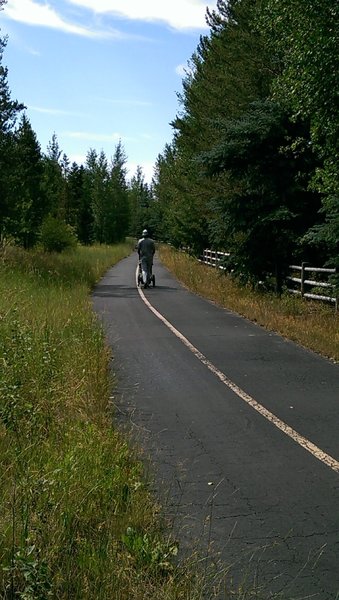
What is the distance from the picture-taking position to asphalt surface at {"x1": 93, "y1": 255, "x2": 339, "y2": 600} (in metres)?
4.05

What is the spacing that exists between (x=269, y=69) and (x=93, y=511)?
2013 centimetres

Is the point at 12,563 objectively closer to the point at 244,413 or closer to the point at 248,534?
the point at 248,534

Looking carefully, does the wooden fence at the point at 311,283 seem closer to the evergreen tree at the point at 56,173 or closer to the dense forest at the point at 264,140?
the dense forest at the point at 264,140

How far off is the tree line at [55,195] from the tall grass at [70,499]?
10716mm

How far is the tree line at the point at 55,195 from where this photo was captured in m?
28.4

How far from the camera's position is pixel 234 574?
3.76 meters

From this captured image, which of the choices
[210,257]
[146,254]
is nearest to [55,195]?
[210,257]

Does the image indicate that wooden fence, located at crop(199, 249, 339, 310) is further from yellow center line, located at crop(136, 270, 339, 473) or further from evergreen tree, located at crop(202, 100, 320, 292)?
yellow center line, located at crop(136, 270, 339, 473)

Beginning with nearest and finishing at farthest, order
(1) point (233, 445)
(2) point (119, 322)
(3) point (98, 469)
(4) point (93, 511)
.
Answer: (4) point (93, 511)
(3) point (98, 469)
(1) point (233, 445)
(2) point (119, 322)

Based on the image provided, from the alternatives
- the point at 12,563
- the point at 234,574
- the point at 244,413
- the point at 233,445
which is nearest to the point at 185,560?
the point at 234,574

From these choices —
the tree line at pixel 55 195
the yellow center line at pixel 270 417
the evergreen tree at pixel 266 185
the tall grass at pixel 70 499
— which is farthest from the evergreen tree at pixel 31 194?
the tall grass at pixel 70 499

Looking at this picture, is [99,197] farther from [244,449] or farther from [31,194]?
[244,449]

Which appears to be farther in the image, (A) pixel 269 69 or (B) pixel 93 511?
(A) pixel 269 69

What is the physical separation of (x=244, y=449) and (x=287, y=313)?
9.86 meters
